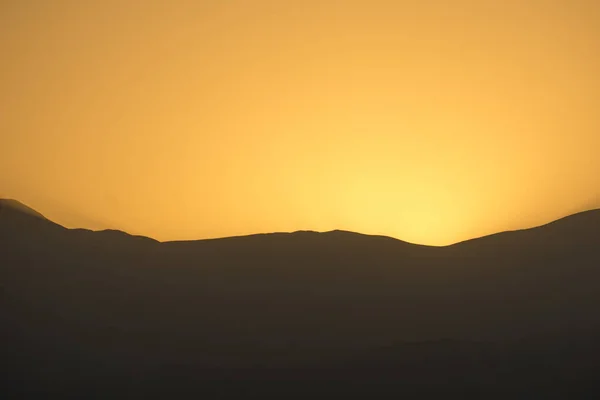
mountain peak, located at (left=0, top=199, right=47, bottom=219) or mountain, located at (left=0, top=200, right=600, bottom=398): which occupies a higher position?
mountain peak, located at (left=0, top=199, right=47, bottom=219)

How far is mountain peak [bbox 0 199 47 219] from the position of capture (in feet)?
17.4

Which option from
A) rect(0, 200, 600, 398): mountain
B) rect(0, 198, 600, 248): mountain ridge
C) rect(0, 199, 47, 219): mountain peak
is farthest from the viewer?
rect(0, 199, 47, 219): mountain peak

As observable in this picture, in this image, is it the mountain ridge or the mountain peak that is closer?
the mountain ridge

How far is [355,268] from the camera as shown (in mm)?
5094

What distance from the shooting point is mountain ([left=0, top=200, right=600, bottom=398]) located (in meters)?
4.68

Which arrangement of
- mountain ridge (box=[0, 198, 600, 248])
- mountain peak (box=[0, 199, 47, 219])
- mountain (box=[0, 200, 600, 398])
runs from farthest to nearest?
mountain peak (box=[0, 199, 47, 219])
mountain ridge (box=[0, 198, 600, 248])
mountain (box=[0, 200, 600, 398])

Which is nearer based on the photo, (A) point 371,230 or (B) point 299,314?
(B) point 299,314

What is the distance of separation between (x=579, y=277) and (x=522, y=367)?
2.55ft

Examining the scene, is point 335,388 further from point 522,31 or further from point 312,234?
point 522,31

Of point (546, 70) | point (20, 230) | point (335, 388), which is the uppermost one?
point (546, 70)

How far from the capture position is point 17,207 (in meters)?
5.32

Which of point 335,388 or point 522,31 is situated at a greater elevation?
point 522,31

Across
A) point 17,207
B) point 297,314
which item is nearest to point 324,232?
point 297,314

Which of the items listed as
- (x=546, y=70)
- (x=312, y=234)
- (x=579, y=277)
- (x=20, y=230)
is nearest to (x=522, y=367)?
(x=579, y=277)
